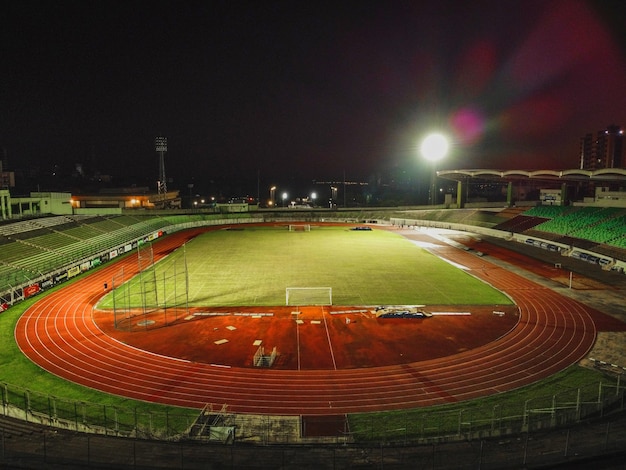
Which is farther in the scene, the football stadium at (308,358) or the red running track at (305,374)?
the red running track at (305,374)

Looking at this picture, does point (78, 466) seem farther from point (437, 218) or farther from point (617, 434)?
point (437, 218)

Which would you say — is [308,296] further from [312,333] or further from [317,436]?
[317,436]

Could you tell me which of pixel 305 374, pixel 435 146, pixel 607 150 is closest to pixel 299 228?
pixel 435 146

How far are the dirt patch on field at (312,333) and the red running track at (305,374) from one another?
0.83m

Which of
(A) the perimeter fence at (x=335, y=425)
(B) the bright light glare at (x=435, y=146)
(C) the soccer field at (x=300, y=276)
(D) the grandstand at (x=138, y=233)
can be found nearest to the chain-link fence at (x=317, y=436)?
(A) the perimeter fence at (x=335, y=425)

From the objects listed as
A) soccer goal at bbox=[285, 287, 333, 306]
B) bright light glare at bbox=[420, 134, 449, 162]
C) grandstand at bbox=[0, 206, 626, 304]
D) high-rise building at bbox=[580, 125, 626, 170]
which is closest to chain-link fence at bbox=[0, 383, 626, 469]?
soccer goal at bbox=[285, 287, 333, 306]

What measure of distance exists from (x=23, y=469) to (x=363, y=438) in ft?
31.7

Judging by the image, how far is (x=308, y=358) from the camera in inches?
816

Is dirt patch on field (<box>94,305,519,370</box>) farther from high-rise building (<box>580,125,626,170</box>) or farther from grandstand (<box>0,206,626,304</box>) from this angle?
high-rise building (<box>580,125,626,170</box>)

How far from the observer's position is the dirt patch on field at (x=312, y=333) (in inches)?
826

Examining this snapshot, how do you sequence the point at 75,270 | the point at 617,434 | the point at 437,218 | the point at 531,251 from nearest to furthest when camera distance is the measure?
the point at 617,434, the point at 75,270, the point at 531,251, the point at 437,218

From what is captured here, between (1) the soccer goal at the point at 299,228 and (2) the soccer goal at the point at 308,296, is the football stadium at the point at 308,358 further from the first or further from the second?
(1) the soccer goal at the point at 299,228

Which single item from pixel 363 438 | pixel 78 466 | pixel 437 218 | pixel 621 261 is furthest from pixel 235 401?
pixel 437 218

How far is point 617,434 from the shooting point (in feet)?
42.6
